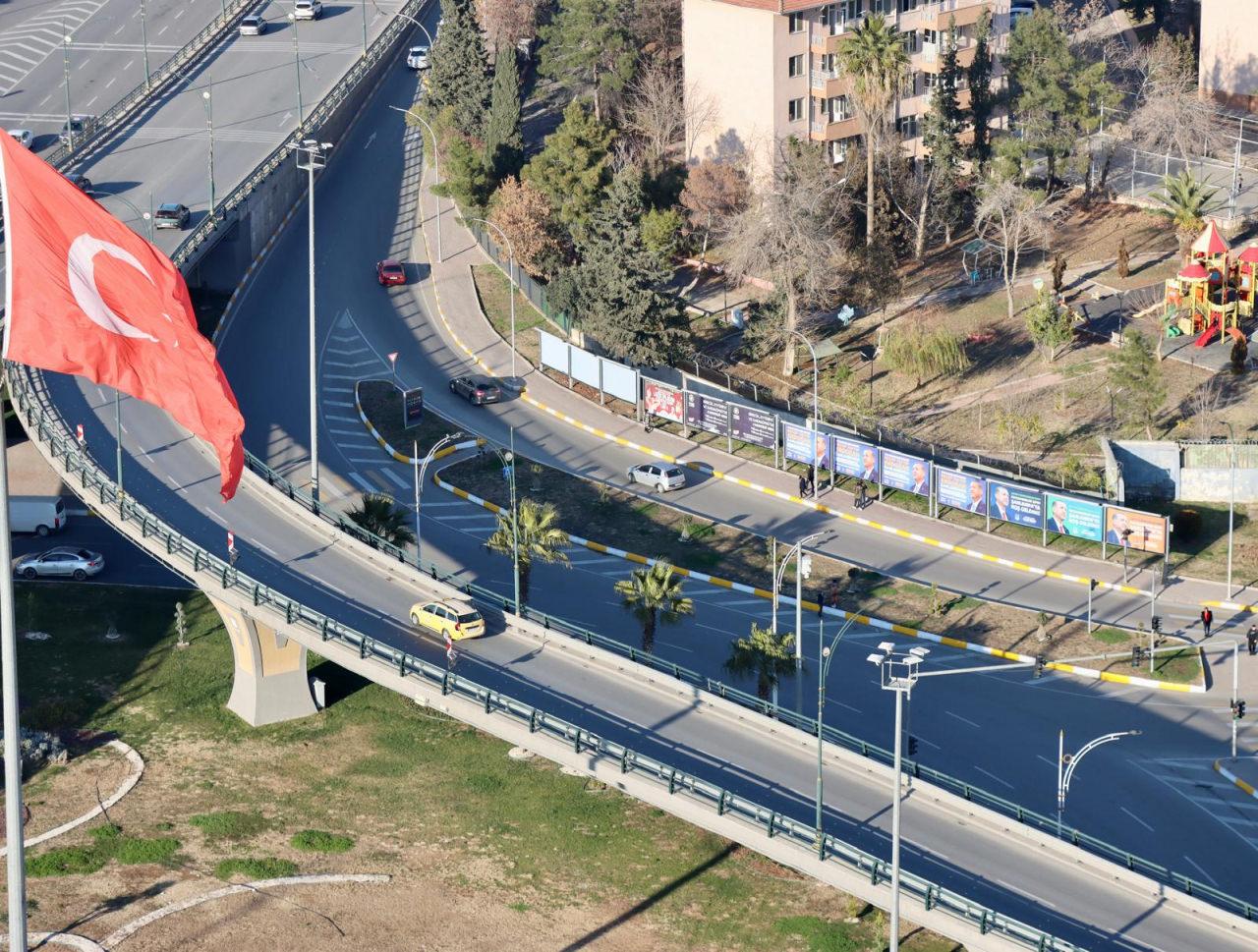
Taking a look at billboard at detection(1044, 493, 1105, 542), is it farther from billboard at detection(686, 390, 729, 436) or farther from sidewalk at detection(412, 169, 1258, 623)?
billboard at detection(686, 390, 729, 436)

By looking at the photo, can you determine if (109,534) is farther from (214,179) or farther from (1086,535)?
(1086,535)

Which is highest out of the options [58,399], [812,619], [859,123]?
[859,123]

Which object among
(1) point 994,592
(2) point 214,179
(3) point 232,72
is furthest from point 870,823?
(3) point 232,72

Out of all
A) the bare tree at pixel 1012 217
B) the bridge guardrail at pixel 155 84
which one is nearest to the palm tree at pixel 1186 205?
the bare tree at pixel 1012 217

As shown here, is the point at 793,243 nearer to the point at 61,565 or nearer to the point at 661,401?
the point at 661,401

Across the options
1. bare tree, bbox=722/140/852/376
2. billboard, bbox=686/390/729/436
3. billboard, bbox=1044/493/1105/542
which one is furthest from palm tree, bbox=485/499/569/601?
bare tree, bbox=722/140/852/376

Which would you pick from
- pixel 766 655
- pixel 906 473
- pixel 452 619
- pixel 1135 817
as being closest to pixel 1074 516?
pixel 906 473
